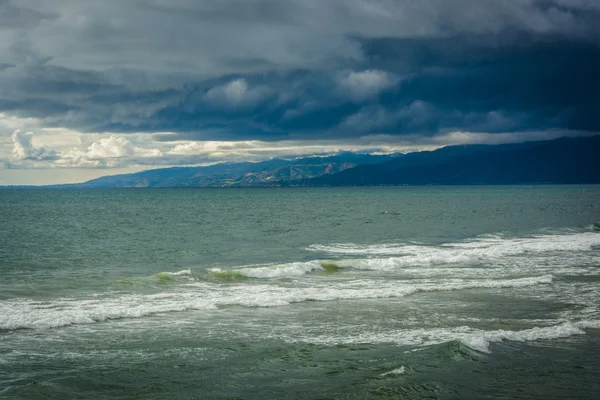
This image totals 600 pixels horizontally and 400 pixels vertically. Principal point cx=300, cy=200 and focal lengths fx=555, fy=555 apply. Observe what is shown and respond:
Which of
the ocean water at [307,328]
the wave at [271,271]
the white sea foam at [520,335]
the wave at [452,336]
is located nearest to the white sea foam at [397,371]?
the ocean water at [307,328]

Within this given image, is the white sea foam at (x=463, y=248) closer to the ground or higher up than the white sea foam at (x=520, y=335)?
closer to the ground

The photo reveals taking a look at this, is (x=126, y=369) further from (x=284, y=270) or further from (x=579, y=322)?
(x=284, y=270)

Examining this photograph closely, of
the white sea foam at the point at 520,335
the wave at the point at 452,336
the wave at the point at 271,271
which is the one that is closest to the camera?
the white sea foam at the point at 520,335

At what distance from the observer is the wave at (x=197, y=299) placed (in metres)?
20.6

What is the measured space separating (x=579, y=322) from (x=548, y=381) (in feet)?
23.3

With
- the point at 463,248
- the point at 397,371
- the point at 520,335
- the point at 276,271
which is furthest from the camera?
the point at 463,248

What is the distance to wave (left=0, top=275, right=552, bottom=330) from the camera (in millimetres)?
20562

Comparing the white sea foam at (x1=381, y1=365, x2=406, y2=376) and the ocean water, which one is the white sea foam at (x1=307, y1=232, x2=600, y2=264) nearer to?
the ocean water

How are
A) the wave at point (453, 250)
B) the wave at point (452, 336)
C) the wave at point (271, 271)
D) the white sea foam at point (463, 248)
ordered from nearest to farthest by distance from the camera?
the wave at point (452, 336) → the wave at point (271, 271) → the wave at point (453, 250) → the white sea foam at point (463, 248)

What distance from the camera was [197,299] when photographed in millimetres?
24859

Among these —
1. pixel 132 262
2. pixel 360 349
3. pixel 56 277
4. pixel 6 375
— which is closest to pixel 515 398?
pixel 360 349

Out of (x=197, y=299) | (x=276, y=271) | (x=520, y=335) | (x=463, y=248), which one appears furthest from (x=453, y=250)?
(x=520, y=335)

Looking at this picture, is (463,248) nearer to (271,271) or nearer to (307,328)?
(271,271)

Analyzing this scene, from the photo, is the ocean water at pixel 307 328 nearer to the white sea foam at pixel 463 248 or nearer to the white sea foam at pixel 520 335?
the white sea foam at pixel 520 335
